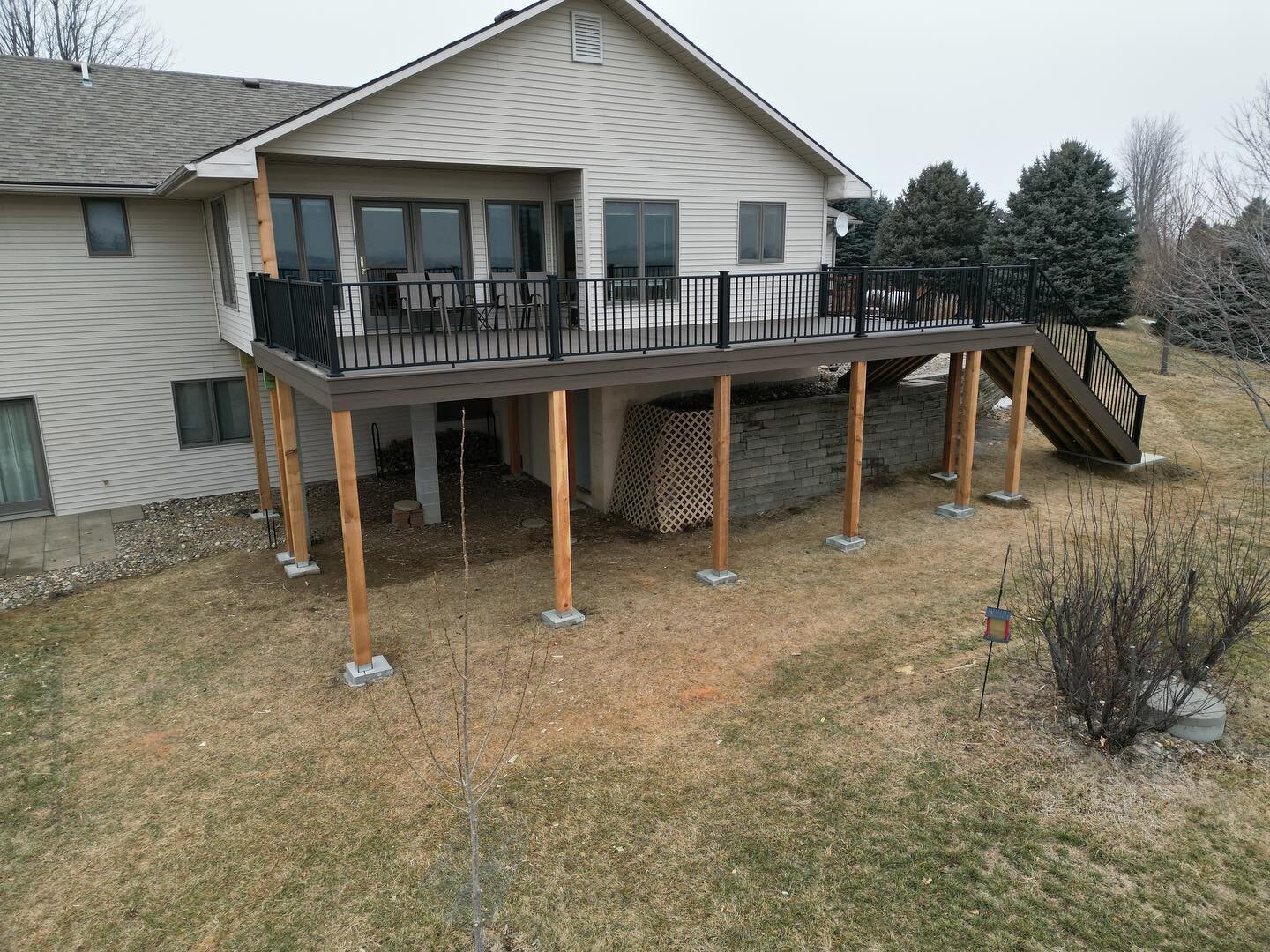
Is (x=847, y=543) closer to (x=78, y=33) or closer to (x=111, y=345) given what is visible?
(x=111, y=345)

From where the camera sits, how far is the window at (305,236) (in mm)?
11539

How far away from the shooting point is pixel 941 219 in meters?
31.6

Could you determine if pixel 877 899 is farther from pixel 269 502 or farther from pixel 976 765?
pixel 269 502

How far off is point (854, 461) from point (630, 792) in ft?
21.4

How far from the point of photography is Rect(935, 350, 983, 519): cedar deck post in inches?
493

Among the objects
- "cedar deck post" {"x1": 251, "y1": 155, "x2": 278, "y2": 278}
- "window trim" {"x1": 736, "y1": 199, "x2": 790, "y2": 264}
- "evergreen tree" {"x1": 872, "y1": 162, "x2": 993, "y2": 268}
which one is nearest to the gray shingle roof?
"cedar deck post" {"x1": 251, "y1": 155, "x2": 278, "y2": 278}

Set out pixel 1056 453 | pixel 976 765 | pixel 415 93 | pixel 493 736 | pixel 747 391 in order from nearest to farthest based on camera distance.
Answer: pixel 976 765, pixel 493 736, pixel 415 93, pixel 747 391, pixel 1056 453

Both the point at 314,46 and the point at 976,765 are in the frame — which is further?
the point at 314,46

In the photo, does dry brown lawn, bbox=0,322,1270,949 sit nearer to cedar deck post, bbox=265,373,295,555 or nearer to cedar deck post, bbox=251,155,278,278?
cedar deck post, bbox=265,373,295,555

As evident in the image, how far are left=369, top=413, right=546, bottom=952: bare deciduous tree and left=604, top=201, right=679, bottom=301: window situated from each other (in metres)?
6.00

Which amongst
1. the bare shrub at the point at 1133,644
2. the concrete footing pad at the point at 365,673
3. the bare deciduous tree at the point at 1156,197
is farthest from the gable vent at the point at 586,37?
the bare deciduous tree at the point at 1156,197

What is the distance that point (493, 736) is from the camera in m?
7.16

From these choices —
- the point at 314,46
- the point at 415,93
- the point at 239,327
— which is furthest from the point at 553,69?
the point at 314,46

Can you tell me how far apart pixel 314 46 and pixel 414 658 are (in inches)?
2437
